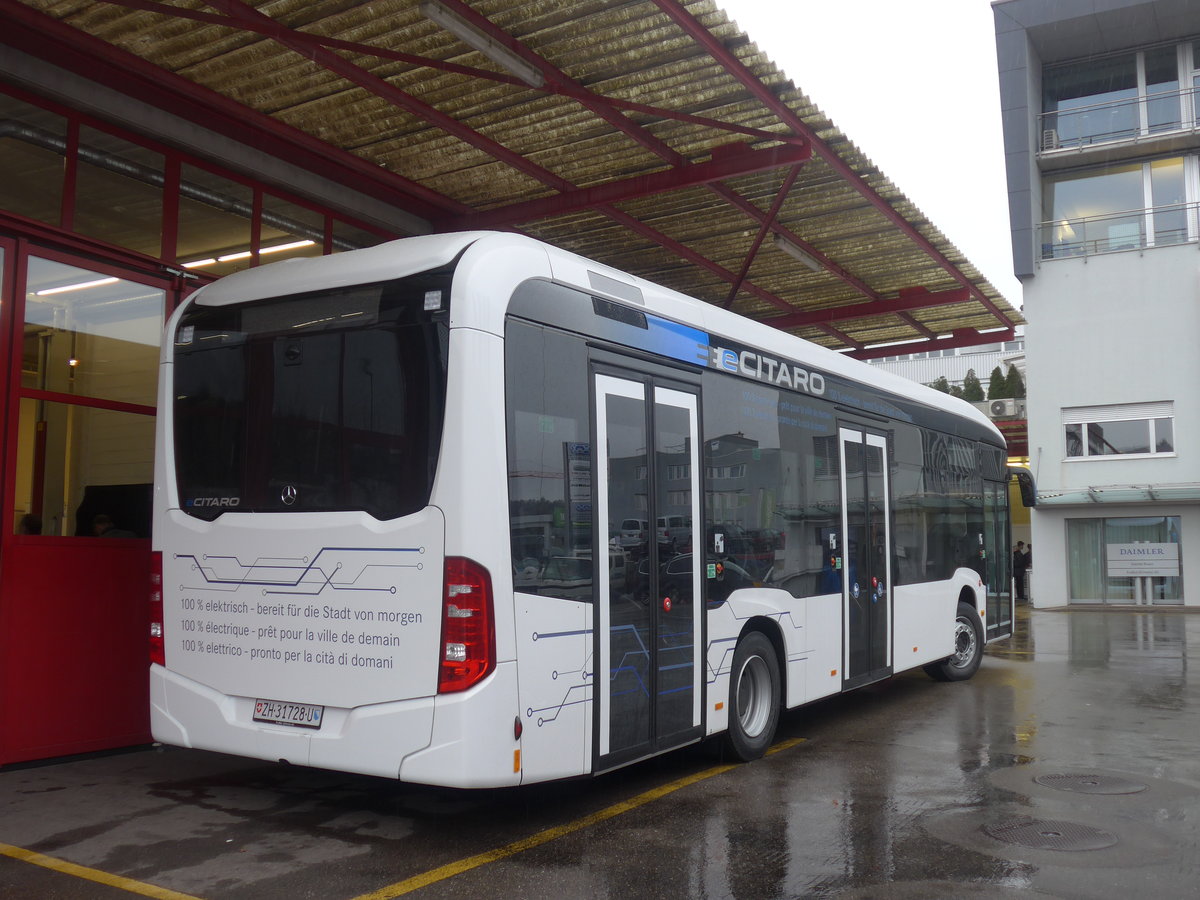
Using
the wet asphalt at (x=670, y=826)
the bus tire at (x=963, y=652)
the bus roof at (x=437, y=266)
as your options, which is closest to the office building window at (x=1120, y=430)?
the bus tire at (x=963, y=652)

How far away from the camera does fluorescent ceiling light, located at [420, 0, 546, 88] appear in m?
7.21

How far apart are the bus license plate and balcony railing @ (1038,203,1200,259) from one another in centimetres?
2765

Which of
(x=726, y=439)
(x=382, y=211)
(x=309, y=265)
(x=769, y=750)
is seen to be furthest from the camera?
(x=382, y=211)

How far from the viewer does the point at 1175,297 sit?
27.0 metres

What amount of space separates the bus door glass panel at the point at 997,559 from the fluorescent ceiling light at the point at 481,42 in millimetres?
7772

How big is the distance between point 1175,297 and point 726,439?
24.2 meters

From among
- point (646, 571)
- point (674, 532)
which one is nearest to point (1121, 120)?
point (674, 532)

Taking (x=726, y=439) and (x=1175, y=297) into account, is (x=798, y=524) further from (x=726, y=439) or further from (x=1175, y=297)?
(x=1175, y=297)

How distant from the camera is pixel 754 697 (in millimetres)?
7801

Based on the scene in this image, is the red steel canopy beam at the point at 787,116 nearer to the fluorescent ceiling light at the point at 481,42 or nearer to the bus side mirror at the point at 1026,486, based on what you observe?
the fluorescent ceiling light at the point at 481,42

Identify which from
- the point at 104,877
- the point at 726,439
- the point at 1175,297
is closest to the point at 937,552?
the point at 726,439

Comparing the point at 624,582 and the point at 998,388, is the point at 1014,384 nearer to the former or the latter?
the point at 998,388

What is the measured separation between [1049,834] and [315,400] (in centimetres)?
463

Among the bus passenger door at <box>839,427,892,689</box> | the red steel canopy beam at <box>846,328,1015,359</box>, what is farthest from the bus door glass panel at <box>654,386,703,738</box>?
the red steel canopy beam at <box>846,328,1015,359</box>
